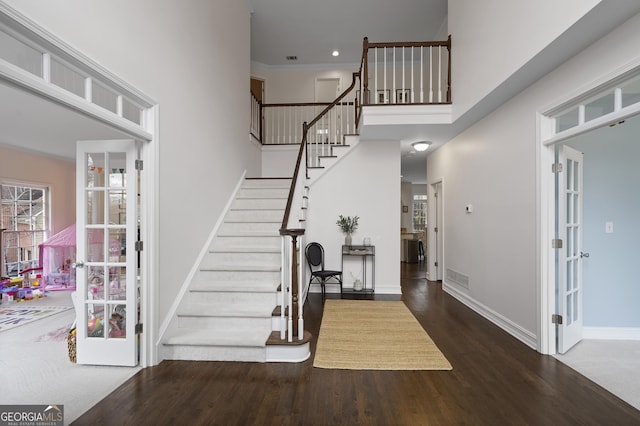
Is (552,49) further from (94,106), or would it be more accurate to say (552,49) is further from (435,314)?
(94,106)

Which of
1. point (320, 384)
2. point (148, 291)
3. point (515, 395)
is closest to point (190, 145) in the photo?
point (148, 291)

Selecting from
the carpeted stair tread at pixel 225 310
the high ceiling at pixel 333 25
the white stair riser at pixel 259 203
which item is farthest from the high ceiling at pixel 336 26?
the carpeted stair tread at pixel 225 310

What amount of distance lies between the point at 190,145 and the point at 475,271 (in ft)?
14.1

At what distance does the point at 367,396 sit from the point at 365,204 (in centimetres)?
365

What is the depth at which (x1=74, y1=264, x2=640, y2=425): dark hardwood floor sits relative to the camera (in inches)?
79.9

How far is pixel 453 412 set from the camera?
2.09m

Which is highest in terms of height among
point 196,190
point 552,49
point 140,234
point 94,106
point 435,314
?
point 552,49

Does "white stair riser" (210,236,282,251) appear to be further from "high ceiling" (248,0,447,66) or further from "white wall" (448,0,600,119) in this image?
"high ceiling" (248,0,447,66)

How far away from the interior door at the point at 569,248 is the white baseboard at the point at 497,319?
Answer: 261mm

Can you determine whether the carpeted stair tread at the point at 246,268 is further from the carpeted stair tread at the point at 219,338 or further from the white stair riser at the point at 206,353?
the white stair riser at the point at 206,353

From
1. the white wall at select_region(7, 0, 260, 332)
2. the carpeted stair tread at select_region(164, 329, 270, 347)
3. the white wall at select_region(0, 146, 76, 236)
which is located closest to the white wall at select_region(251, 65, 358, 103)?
the white wall at select_region(7, 0, 260, 332)

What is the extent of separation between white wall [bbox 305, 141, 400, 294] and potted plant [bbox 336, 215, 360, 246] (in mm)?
81

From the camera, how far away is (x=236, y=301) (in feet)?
11.2

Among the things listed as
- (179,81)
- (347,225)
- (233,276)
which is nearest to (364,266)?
(347,225)
